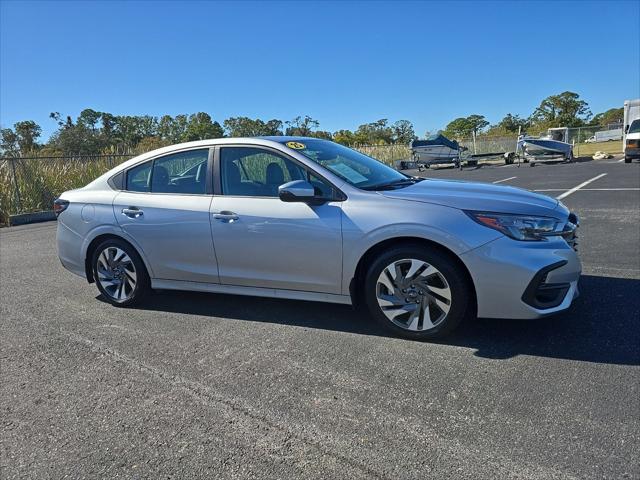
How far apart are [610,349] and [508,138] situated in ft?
119

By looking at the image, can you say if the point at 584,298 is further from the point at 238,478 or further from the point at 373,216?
the point at 238,478

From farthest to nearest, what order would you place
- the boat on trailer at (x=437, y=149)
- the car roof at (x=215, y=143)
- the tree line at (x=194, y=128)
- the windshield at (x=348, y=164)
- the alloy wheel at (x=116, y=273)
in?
the tree line at (x=194, y=128) < the boat on trailer at (x=437, y=149) < the alloy wheel at (x=116, y=273) < the car roof at (x=215, y=143) < the windshield at (x=348, y=164)

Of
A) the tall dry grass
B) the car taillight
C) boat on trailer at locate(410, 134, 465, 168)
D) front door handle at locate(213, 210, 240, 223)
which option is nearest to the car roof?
the car taillight

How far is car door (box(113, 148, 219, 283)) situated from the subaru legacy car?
0.5 inches

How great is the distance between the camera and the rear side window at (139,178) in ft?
15.5

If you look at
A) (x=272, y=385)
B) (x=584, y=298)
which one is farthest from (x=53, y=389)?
(x=584, y=298)

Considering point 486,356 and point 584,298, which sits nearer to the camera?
point 486,356

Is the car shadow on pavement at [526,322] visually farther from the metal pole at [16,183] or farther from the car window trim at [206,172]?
the metal pole at [16,183]

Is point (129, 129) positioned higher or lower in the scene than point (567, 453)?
higher

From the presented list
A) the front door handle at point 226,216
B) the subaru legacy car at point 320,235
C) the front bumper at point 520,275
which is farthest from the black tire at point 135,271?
the front bumper at point 520,275

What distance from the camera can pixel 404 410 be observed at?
277 centimetres

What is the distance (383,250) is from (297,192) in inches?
31.3

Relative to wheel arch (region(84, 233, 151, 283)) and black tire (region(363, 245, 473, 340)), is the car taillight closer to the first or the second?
wheel arch (region(84, 233, 151, 283))

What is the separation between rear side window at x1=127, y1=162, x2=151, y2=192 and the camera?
474 cm
